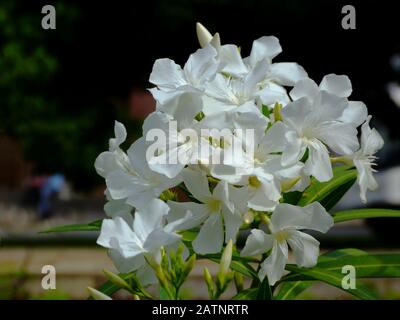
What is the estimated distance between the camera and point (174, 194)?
1755mm

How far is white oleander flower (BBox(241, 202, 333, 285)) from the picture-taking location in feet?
5.35

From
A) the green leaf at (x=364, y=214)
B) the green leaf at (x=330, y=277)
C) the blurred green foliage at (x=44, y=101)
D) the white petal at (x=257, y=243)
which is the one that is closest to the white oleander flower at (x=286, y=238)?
the white petal at (x=257, y=243)

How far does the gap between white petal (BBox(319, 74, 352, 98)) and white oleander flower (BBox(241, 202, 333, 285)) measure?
0.91 feet

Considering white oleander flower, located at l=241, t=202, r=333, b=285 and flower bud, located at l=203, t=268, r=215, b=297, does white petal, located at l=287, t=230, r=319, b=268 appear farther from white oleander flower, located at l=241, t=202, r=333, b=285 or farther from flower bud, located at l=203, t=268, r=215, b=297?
flower bud, located at l=203, t=268, r=215, b=297

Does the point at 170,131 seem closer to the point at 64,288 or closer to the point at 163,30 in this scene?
the point at 64,288

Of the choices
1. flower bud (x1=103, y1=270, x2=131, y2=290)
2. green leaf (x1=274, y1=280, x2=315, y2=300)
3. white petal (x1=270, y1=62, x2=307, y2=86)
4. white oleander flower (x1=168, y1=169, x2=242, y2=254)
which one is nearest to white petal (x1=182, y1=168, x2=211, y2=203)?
white oleander flower (x1=168, y1=169, x2=242, y2=254)

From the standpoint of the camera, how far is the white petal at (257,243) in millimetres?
1644

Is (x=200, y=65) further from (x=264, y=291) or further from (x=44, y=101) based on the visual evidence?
(x=44, y=101)

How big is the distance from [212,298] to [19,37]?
1479cm

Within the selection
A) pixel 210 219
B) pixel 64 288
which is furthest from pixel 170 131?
pixel 64 288

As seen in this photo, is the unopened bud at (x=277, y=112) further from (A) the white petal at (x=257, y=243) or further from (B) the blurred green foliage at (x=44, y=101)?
(B) the blurred green foliage at (x=44, y=101)

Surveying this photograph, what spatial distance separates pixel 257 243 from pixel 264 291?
13 cm

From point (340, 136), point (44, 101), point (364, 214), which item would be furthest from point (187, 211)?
point (44, 101)

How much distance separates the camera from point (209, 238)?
1663 mm
